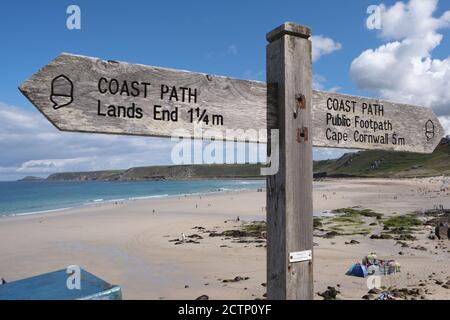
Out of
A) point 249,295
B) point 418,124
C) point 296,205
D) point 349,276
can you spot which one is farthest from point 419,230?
point 296,205

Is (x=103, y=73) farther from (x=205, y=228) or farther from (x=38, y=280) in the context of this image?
(x=205, y=228)

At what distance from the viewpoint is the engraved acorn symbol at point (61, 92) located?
2074 mm

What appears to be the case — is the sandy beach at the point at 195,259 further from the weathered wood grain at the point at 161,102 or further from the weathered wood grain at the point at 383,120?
the weathered wood grain at the point at 161,102

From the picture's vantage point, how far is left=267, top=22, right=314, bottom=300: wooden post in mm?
2477

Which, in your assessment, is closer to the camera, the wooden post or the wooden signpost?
the wooden signpost

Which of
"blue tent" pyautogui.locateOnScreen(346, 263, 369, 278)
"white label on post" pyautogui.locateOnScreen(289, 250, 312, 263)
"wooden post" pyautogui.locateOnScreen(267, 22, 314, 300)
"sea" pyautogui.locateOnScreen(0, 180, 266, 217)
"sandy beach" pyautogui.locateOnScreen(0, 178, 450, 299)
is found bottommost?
"sandy beach" pyautogui.locateOnScreen(0, 178, 450, 299)

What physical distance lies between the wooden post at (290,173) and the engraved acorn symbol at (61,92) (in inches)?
50.9

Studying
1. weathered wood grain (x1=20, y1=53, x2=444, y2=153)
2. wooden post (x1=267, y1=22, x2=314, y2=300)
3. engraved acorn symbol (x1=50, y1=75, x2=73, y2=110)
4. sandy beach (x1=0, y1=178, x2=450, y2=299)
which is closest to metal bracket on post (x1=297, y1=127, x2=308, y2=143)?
wooden post (x1=267, y1=22, x2=314, y2=300)

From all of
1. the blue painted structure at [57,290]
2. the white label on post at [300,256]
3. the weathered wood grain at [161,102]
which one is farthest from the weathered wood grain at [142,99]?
the blue painted structure at [57,290]

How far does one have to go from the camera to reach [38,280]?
3.80m

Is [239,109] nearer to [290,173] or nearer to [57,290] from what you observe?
[290,173]

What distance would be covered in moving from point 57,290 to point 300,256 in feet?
7.42

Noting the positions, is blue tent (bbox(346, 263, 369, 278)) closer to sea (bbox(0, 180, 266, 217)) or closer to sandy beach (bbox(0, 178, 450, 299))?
sandy beach (bbox(0, 178, 450, 299))
